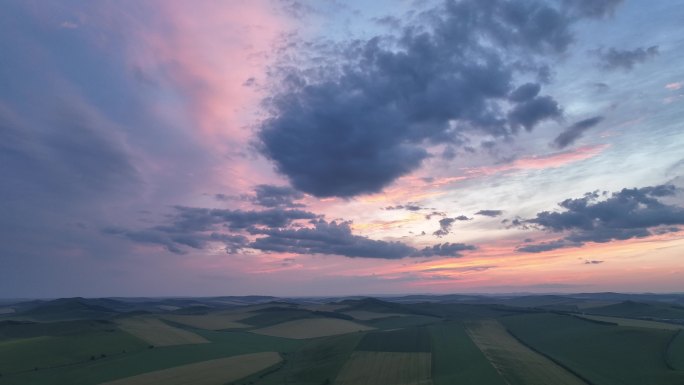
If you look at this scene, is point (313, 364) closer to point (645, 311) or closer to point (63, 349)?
point (63, 349)

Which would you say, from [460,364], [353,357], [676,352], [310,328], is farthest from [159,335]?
[676,352]

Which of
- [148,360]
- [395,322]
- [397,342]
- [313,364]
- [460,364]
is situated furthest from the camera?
[395,322]

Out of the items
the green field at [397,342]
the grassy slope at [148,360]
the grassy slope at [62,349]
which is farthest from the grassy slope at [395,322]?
the grassy slope at [62,349]

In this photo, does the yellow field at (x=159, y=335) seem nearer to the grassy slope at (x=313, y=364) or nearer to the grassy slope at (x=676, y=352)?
the grassy slope at (x=313, y=364)

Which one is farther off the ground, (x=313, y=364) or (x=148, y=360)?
(x=148, y=360)

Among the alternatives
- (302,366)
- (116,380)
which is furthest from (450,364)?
(116,380)
